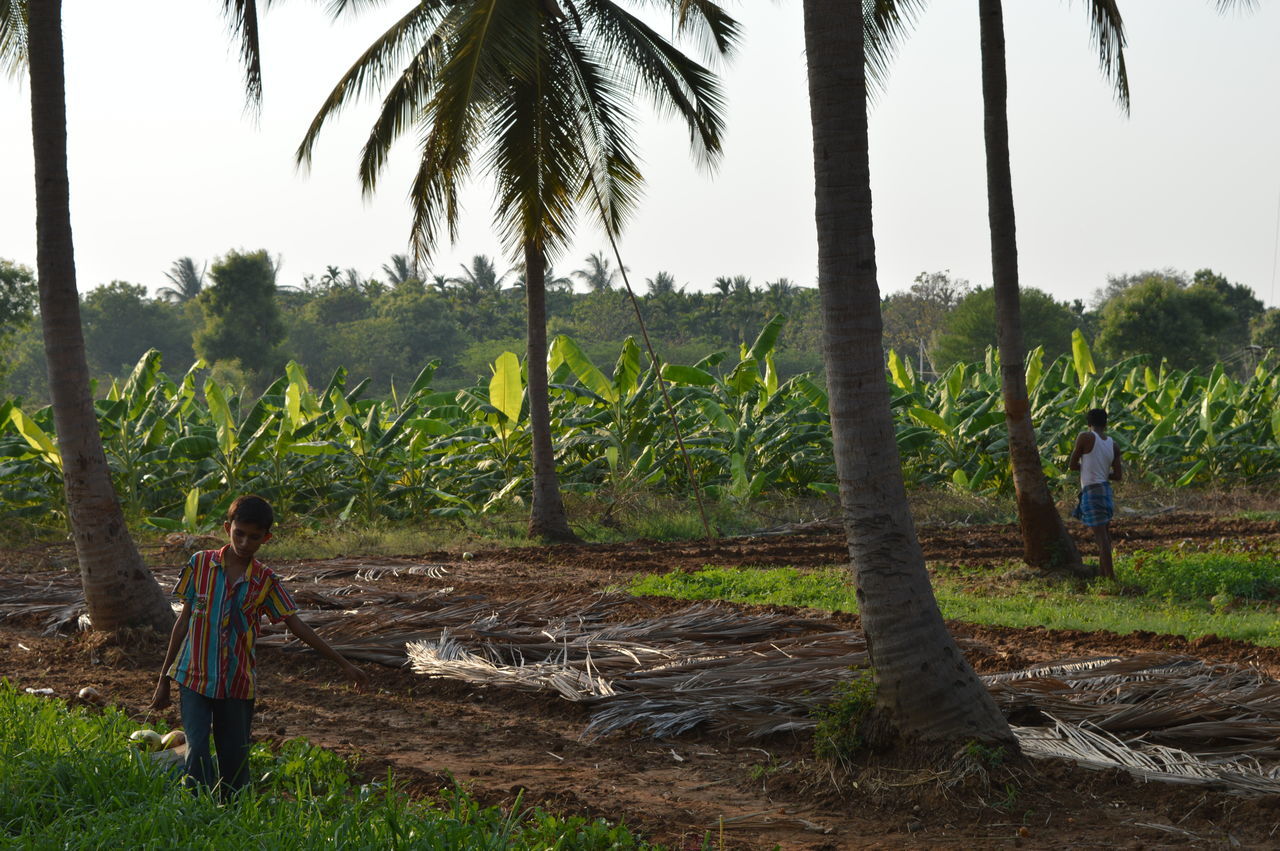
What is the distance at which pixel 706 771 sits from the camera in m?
4.91

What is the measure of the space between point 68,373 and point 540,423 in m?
6.38

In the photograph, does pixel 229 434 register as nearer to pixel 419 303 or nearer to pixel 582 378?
pixel 582 378

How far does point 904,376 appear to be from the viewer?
17.9m

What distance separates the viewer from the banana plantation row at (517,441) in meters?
13.8

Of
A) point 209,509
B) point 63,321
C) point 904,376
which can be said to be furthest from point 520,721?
point 904,376

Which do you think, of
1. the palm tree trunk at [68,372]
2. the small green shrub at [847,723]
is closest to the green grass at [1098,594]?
the small green shrub at [847,723]

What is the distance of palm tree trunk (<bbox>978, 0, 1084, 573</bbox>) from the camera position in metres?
9.25

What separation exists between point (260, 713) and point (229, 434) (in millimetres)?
8790

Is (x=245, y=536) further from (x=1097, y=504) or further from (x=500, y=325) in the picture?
(x=500, y=325)

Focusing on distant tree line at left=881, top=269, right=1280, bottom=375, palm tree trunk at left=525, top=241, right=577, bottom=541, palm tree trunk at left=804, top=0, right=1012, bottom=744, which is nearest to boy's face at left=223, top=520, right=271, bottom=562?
palm tree trunk at left=804, top=0, right=1012, bottom=744

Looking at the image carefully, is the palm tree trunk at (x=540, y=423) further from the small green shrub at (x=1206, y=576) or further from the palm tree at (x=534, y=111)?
the small green shrub at (x=1206, y=576)

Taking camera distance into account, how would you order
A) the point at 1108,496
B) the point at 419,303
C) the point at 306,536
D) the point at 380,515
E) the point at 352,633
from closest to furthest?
1. the point at 352,633
2. the point at 1108,496
3. the point at 306,536
4. the point at 380,515
5. the point at 419,303

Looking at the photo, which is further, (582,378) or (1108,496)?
(582,378)

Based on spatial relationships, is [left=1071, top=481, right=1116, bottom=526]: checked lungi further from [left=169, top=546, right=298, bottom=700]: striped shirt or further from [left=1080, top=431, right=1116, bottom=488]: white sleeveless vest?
[left=169, top=546, right=298, bottom=700]: striped shirt
